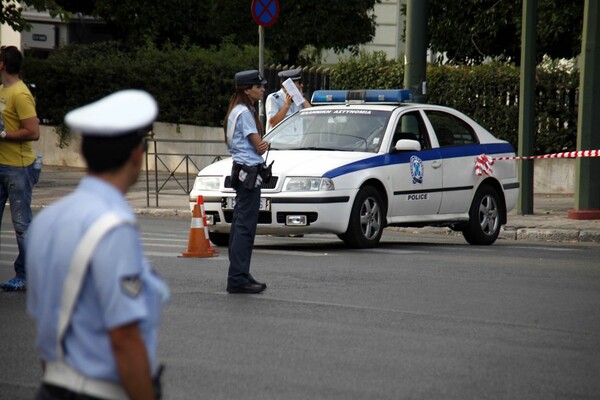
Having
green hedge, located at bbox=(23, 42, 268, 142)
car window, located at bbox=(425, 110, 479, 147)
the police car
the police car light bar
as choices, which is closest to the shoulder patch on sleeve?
the police car

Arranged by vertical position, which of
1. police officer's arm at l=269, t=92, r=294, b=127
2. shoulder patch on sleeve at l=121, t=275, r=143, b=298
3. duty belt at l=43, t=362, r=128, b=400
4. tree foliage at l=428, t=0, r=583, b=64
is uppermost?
tree foliage at l=428, t=0, r=583, b=64

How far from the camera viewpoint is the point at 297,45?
3353 centimetres

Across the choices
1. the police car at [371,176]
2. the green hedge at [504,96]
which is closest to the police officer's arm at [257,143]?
the police car at [371,176]

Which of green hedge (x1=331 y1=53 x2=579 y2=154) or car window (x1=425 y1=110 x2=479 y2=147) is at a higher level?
green hedge (x1=331 y1=53 x2=579 y2=154)

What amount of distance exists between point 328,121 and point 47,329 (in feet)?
36.6

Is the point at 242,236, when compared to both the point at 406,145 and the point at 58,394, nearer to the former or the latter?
the point at 406,145

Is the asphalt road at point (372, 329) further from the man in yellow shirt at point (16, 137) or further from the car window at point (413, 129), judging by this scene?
the car window at point (413, 129)

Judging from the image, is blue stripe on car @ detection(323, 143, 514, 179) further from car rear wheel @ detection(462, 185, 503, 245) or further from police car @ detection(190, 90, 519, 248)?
car rear wheel @ detection(462, 185, 503, 245)

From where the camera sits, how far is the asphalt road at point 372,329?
682 cm

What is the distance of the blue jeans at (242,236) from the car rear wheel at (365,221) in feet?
10.4

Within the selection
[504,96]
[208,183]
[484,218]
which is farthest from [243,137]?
[504,96]

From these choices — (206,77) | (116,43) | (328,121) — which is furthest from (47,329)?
(116,43)

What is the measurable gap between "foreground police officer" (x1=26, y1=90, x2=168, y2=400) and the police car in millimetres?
9588

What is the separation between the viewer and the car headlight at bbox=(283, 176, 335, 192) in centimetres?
1310
